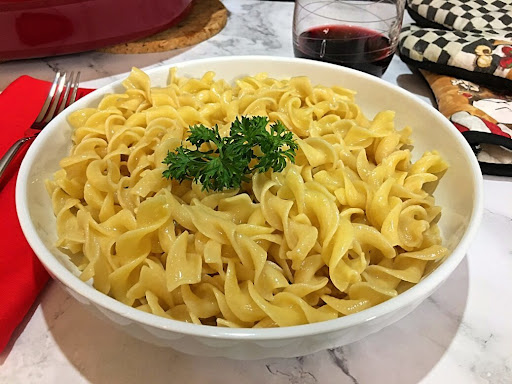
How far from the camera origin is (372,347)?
0.93m

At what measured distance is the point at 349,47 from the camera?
1597mm

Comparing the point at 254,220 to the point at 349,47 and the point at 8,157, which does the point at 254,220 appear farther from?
the point at 349,47

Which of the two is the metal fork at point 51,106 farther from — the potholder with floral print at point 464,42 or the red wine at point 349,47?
the potholder with floral print at point 464,42

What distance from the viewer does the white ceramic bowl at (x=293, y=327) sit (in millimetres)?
697

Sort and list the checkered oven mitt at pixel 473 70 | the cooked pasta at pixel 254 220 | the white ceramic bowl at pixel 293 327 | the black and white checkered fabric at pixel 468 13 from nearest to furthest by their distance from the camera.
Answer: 1. the white ceramic bowl at pixel 293 327
2. the cooked pasta at pixel 254 220
3. the checkered oven mitt at pixel 473 70
4. the black and white checkered fabric at pixel 468 13

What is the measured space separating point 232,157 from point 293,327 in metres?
0.38

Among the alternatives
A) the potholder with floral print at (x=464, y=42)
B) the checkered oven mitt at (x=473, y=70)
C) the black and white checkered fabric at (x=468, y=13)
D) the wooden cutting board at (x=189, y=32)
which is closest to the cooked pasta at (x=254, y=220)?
the checkered oven mitt at (x=473, y=70)

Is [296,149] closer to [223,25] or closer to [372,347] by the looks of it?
[372,347]

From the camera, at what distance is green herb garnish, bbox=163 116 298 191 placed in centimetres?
94

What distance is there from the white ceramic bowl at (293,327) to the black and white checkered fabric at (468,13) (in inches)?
35.9

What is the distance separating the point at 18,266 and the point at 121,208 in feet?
0.80

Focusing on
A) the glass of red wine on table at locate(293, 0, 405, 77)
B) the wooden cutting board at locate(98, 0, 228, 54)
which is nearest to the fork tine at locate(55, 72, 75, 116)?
Result: the wooden cutting board at locate(98, 0, 228, 54)

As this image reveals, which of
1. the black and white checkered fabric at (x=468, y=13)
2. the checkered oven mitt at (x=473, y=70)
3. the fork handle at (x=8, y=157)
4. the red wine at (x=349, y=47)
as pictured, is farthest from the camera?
the black and white checkered fabric at (x=468, y=13)

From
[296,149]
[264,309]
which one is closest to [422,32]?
[296,149]
